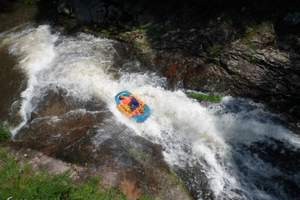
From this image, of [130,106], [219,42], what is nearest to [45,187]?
[130,106]

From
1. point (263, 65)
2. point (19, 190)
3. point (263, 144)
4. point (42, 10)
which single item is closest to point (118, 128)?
point (19, 190)

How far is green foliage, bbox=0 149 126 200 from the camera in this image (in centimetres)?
631

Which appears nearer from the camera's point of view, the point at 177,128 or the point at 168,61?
the point at 177,128

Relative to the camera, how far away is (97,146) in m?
7.30

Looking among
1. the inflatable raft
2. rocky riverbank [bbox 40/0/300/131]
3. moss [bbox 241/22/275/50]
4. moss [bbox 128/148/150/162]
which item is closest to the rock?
moss [bbox 128/148/150/162]

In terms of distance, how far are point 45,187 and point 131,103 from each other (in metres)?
2.75

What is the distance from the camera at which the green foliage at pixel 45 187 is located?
249 inches

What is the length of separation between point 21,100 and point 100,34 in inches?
129

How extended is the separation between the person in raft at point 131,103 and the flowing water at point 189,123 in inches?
10.2

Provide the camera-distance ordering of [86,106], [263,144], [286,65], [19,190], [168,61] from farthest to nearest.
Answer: [168,61]
[86,106]
[286,65]
[263,144]
[19,190]

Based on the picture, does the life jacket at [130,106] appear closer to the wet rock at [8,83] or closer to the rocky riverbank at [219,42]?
the rocky riverbank at [219,42]

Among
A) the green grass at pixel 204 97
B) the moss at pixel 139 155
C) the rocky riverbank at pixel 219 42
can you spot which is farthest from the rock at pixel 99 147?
the rocky riverbank at pixel 219 42

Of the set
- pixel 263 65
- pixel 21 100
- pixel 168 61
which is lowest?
pixel 21 100

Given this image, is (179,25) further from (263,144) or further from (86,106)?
(263,144)
